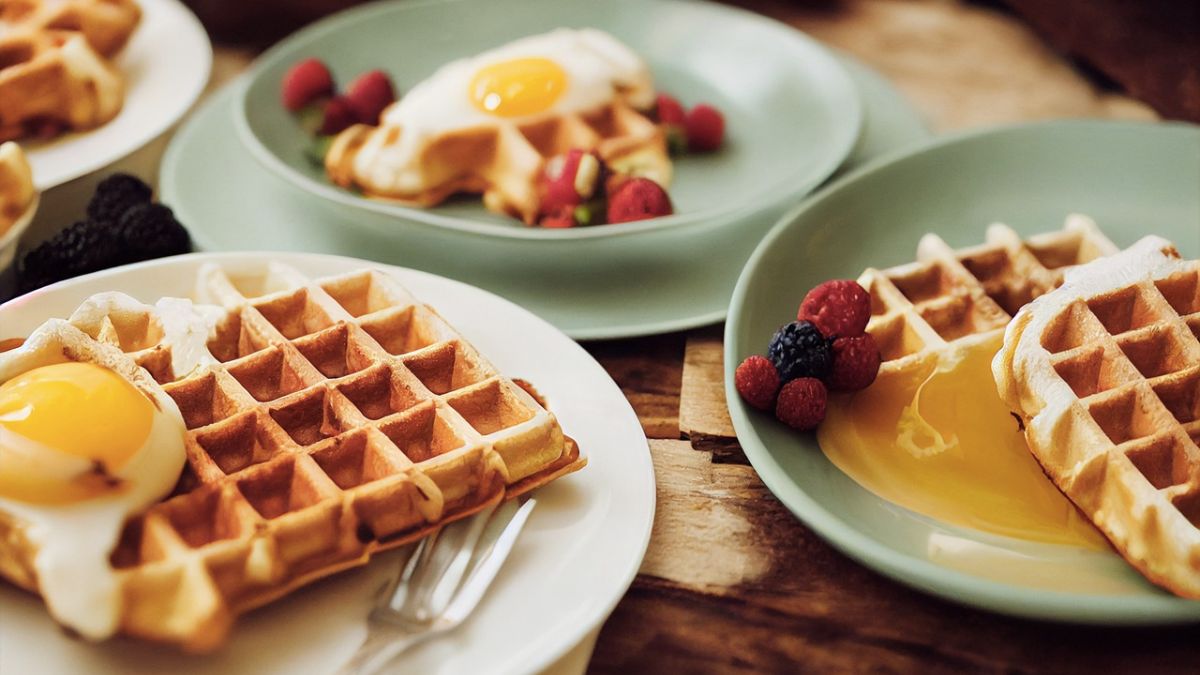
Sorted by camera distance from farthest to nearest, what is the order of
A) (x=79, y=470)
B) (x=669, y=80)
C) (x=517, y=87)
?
1. (x=669, y=80)
2. (x=517, y=87)
3. (x=79, y=470)

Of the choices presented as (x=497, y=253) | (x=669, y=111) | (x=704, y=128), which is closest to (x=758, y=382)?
(x=497, y=253)

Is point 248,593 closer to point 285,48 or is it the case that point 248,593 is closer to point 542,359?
point 542,359

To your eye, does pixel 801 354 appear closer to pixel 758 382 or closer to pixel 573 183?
pixel 758 382

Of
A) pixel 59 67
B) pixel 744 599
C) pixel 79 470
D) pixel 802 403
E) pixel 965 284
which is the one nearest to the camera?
pixel 79 470

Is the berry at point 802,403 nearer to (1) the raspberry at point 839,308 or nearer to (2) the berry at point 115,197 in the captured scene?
(1) the raspberry at point 839,308

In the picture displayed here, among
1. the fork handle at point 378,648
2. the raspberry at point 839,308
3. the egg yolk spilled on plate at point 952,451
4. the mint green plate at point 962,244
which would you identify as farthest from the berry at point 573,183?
the fork handle at point 378,648

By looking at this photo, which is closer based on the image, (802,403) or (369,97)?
(802,403)
